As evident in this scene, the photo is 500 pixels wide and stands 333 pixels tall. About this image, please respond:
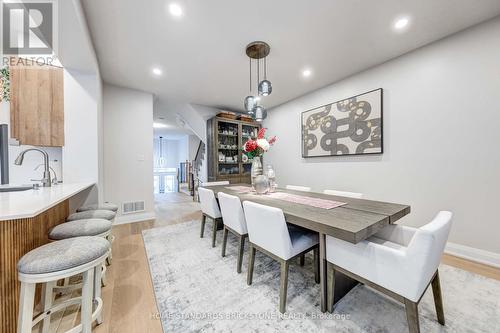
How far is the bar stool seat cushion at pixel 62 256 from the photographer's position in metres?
0.85

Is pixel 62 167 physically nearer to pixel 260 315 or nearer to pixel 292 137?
pixel 260 315

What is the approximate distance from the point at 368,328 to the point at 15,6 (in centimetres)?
371

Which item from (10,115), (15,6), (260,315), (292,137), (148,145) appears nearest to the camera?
(260,315)

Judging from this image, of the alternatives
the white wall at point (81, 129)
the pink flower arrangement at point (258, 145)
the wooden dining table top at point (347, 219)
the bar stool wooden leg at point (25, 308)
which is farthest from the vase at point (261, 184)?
the white wall at point (81, 129)

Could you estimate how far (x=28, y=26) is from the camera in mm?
1738

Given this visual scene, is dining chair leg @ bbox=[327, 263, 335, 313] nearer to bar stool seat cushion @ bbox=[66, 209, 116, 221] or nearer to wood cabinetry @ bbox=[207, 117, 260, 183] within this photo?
bar stool seat cushion @ bbox=[66, 209, 116, 221]

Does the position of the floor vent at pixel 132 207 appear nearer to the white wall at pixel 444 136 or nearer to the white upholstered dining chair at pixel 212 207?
the white upholstered dining chair at pixel 212 207

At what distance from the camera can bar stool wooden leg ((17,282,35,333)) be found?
2.86 feet

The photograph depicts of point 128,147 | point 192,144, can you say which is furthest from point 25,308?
point 192,144

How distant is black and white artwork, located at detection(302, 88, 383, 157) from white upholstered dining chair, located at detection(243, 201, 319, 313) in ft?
6.35

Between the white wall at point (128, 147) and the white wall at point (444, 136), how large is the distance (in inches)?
149

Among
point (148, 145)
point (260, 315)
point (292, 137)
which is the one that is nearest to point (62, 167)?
point (148, 145)

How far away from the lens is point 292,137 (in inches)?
162

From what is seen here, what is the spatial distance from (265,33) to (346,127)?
1909 mm
